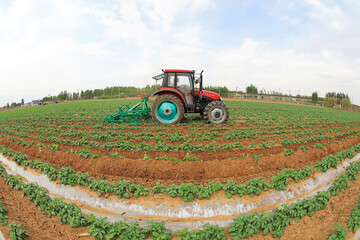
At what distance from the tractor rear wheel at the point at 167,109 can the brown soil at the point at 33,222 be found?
20.1ft

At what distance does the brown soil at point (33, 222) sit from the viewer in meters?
3.73

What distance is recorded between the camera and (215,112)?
10.5 meters

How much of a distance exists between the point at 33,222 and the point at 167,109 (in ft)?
22.6

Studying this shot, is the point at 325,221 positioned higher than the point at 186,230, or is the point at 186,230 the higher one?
the point at 186,230

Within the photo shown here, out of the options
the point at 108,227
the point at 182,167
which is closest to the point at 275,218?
the point at 182,167

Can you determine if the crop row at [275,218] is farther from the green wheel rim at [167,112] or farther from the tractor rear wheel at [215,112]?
the green wheel rim at [167,112]

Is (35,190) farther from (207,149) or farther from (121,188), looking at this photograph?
(207,149)

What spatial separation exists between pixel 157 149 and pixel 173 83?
3949 mm

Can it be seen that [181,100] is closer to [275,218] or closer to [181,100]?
[181,100]

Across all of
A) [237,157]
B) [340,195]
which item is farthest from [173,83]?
[340,195]

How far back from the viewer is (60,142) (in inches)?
328

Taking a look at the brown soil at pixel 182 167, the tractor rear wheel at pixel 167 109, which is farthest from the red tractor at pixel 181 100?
the brown soil at pixel 182 167

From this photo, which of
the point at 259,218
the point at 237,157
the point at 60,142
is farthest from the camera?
the point at 60,142

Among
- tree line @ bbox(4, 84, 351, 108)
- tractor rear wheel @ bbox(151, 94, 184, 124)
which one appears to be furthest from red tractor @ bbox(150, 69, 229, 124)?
tree line @ bbox(4, 84, 351, 108)
